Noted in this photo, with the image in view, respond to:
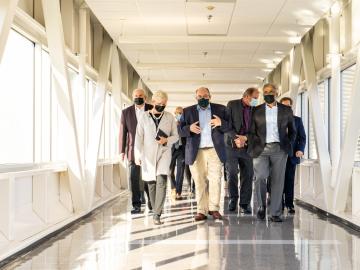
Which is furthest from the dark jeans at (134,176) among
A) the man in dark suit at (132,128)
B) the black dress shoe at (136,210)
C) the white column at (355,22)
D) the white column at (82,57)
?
the white column at (355,22)

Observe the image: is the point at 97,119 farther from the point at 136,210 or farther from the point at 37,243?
the point at 37,243

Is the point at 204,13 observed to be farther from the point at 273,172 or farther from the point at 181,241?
the point at 181,241

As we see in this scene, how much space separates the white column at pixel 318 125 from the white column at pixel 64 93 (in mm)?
3266

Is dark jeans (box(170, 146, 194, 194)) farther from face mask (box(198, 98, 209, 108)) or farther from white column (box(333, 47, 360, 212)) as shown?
white column (box(333, 47, 360, 212))

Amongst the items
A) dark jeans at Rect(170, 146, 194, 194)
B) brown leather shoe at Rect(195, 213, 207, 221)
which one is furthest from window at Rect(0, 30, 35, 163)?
dark jeans at Rect(170, 146, 194, 194)

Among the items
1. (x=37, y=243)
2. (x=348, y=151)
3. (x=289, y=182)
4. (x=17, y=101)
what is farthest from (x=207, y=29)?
(x=37, y=243)

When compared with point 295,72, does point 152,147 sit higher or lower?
lower

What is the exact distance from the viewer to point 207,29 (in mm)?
9062

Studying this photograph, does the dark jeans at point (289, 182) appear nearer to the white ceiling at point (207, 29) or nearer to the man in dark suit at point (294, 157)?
the man in dark suit at point (294, 157)

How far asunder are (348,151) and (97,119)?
4122mm

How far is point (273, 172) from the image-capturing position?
667 centimetres

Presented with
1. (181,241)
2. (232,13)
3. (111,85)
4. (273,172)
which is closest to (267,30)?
(232,13)

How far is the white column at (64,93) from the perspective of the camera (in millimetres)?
6246

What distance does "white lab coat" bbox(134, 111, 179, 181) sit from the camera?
641 centimetres
